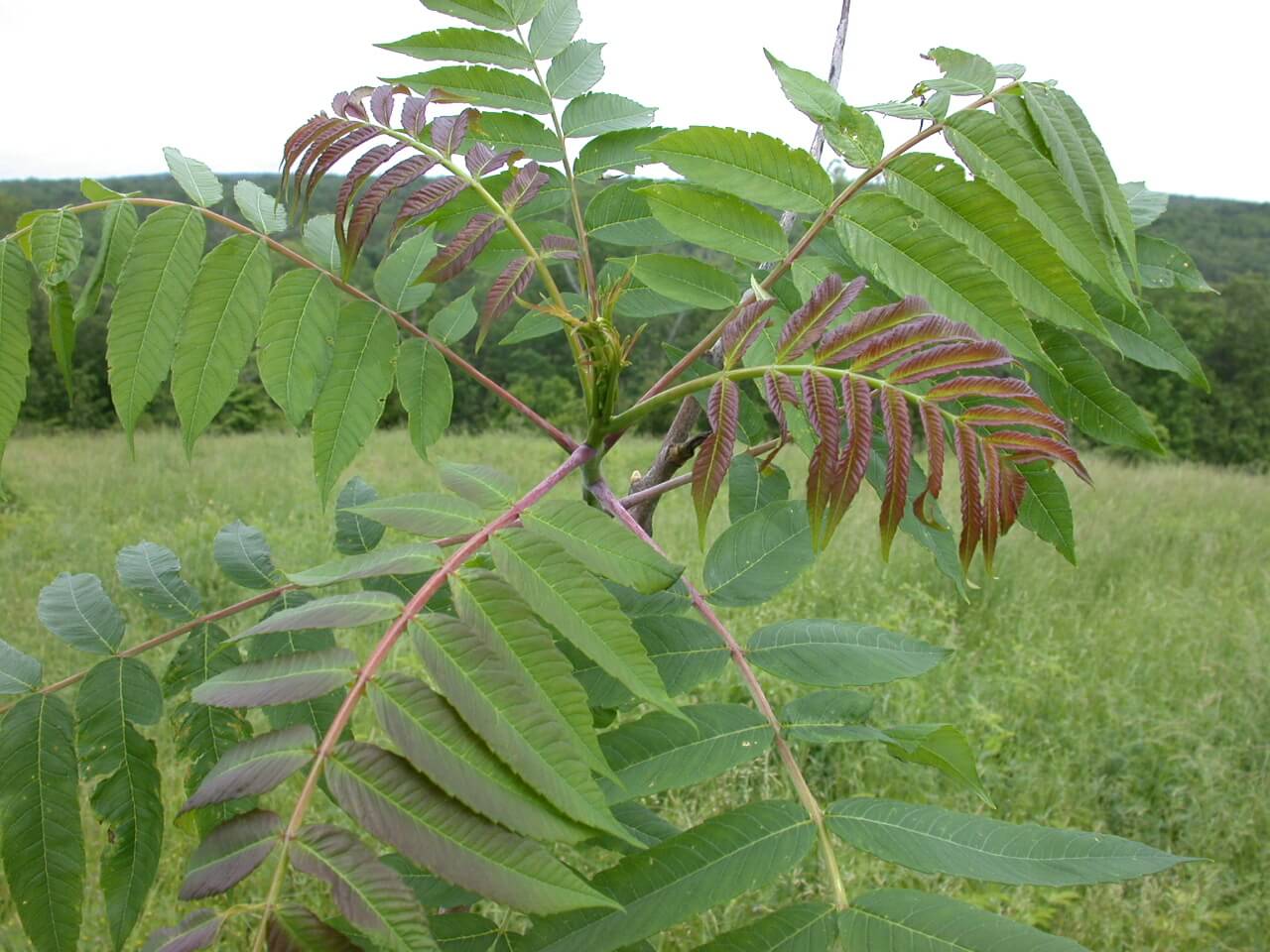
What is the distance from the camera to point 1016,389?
0.82m

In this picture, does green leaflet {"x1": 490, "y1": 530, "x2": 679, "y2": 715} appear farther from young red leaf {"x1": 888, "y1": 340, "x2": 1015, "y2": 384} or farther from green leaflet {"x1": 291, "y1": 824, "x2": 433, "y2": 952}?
young red leaf {"x1": 888, "y1": 340, "x2": 1015, "y2": 384}

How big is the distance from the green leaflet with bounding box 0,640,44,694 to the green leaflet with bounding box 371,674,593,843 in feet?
2.20

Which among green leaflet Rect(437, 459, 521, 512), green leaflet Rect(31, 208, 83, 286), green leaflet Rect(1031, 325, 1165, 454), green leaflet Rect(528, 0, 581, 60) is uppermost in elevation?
green leaflet Rect(528, 0, 581, 60)

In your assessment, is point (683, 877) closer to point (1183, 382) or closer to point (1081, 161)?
point (1081, 161)

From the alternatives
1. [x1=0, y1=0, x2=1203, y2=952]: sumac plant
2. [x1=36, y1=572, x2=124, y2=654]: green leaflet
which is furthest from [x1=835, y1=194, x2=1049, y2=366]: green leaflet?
[x1=36, y1=572, x2=124, y2=654]: green leaflet

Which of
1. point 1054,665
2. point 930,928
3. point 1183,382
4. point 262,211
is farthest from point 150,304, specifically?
point 1183,382

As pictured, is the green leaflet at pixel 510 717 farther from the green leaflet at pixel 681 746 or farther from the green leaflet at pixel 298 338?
the green leaflet at pixel 298 338

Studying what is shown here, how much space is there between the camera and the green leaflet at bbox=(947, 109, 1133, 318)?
37.6 inches

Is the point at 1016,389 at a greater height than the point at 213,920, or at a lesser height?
greater

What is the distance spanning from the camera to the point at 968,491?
2.71ft

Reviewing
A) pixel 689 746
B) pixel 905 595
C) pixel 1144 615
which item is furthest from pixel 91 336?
pixel 689 746

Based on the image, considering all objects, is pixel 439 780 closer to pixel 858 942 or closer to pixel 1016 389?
pixel 858 942

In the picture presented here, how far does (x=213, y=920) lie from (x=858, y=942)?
0.48 metres

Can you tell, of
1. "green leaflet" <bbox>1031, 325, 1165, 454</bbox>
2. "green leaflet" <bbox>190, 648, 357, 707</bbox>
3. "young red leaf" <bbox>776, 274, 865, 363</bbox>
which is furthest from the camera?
"green leaflet" <bbox>1031, 325, 1165, 454</bbox>
